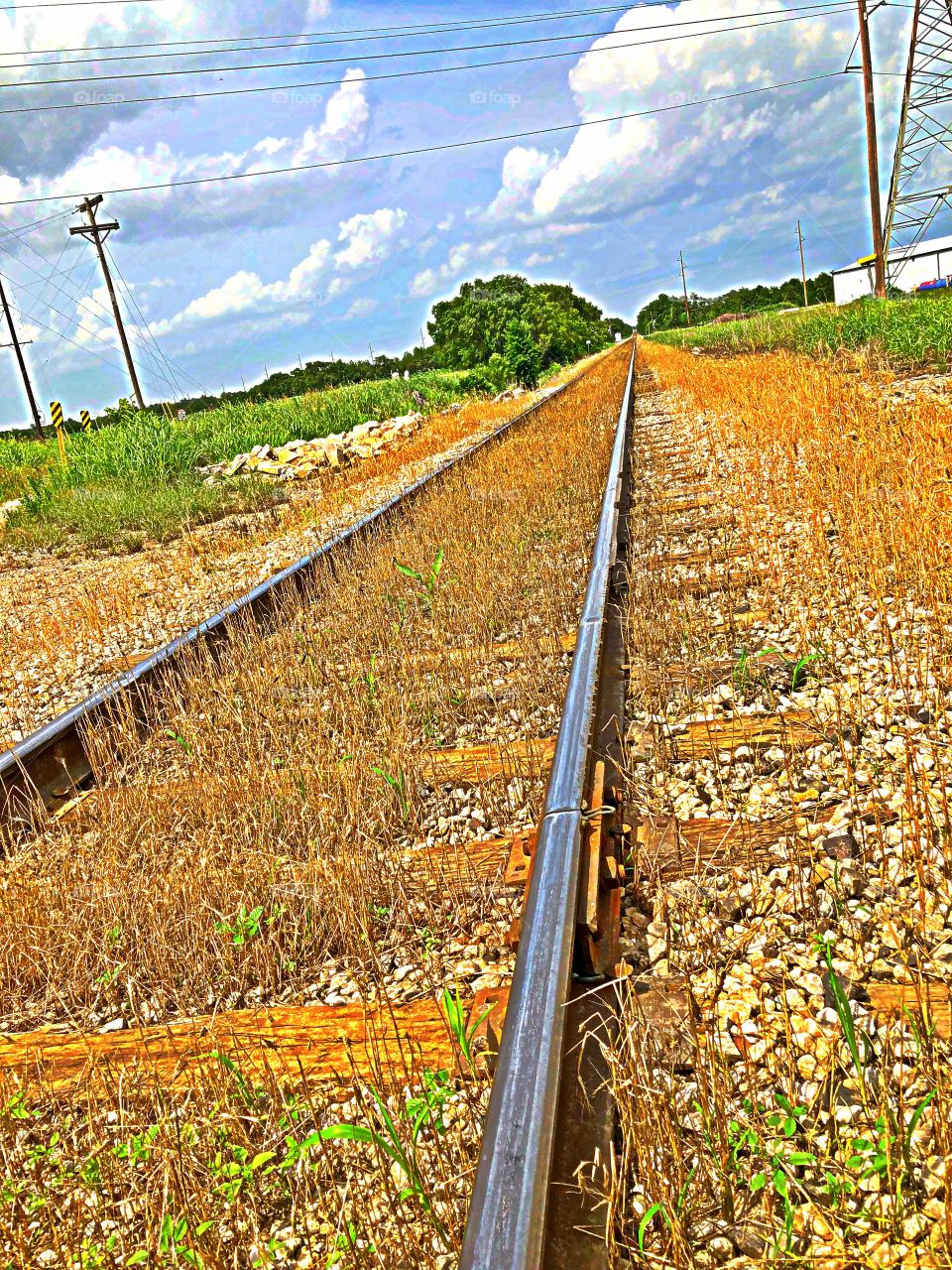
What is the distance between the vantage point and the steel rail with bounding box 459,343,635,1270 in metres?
1.13

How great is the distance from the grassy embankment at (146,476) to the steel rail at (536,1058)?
7881 mm

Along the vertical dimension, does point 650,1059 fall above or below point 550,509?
below

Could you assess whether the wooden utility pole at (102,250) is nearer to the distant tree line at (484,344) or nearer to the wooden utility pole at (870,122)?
the distant tree line at (484,344)

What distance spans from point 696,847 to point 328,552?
4115mm

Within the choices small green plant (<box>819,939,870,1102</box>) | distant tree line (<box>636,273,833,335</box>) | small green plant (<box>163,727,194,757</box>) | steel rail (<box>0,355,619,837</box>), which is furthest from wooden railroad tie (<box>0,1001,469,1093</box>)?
distant tree line (<box>636,273,833,335</box>)

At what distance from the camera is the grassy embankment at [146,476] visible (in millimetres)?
9688

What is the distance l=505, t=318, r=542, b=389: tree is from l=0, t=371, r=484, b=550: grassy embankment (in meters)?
8.74

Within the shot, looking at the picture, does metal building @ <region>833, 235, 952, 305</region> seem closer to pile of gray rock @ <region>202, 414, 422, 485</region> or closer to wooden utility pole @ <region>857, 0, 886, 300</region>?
wooden utility pole @ <region>857, 0, 886, 300</region>

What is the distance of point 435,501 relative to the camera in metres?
7.36

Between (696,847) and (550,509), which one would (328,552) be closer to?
(550,509)

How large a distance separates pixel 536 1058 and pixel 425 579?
3.91 metres

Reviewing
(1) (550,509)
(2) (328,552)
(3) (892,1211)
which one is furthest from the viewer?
(1) (550,509)

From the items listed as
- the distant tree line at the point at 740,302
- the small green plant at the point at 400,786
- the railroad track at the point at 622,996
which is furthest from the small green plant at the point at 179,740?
the distant tree line at the point at 740,302

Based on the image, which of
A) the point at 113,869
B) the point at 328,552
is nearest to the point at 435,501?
the point at 328,552
